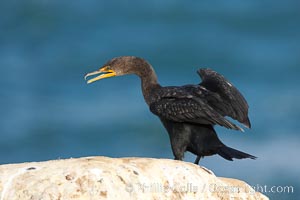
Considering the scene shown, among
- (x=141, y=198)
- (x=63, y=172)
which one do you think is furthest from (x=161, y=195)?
(x=63, y=172)

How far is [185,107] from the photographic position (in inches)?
417

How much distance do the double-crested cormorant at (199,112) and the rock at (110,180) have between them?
6.53ft

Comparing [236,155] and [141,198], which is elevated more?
[236,155]

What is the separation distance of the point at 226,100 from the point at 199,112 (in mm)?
581

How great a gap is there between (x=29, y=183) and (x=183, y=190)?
1530 mm

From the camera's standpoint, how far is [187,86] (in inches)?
440

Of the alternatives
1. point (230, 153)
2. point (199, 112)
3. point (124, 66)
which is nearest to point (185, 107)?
point (199, 112)

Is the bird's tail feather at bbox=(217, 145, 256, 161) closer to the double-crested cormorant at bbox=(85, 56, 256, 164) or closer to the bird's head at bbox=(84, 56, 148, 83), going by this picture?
the double-crested cormorant at bbox=(85, 56, 256, 164)

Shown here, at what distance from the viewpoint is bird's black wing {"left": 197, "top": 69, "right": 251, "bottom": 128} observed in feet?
34.8

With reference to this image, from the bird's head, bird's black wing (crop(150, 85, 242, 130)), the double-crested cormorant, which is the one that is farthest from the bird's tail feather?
the bird's head

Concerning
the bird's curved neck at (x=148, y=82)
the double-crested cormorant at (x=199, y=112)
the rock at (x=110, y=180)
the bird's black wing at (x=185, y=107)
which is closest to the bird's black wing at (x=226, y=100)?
the double-crested cormorant at (x=199, y=112)

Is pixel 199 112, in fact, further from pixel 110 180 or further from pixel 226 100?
pixel 110 180

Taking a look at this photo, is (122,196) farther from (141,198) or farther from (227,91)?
(227,91)

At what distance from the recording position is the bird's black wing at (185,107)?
33.7 ft
